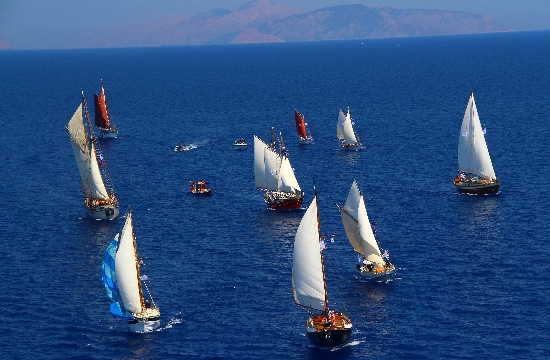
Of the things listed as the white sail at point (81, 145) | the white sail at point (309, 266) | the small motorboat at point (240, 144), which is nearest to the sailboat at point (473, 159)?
the small motorboat at point (240, 144)

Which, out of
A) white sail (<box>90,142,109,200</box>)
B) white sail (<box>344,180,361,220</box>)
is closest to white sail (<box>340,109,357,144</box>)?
white sail (<box>90,142,109,200</box>)

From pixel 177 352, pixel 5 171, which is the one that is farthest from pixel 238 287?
pixel 5 171

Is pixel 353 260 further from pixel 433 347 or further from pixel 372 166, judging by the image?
pixel 372 166

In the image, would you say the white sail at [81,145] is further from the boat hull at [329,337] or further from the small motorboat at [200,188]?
the boat hull at [329,337]

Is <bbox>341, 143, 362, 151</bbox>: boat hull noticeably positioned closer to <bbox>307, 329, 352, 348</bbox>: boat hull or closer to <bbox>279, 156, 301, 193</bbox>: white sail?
<bbox>279, 156, 301, 193</bbox>: white sail

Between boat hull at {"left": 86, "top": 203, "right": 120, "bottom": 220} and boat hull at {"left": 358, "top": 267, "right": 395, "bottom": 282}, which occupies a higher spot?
boat hull at {"left": 86, "top": 203, "right": 120, "bottom": 220}

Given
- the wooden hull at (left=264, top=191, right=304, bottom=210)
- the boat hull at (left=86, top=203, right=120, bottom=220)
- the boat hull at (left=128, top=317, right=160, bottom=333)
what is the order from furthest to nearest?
the wooden hull at (left=264, top=191, right=304, bottom=210)
the boat hull at (left=86, top=203, right=120, bottom=220)
the boat hull at (left=128, top=317, right=160, bottom=333)

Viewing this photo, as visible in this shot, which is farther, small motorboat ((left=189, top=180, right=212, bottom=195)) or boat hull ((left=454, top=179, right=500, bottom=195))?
small motorboat ((left=189, top=180, right=212, bottom=195))
